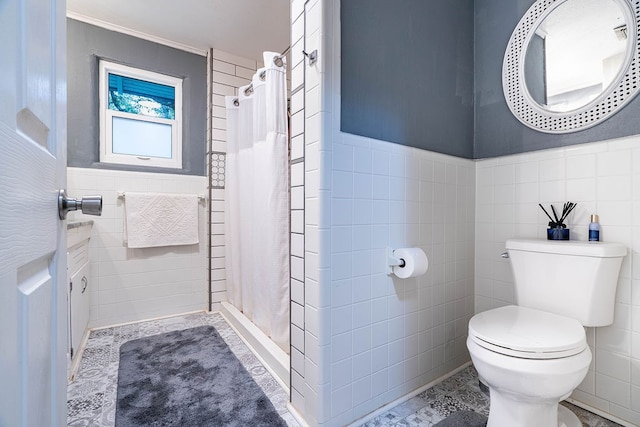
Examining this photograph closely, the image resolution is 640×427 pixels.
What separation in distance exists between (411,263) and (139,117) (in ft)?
7.91

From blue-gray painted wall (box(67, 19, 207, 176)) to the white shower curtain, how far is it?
1.41ft

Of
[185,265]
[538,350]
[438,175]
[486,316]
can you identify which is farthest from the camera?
[185,265]

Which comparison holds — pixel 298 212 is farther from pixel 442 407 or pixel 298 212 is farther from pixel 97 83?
pixel 97 83

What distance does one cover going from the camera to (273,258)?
1786 mm

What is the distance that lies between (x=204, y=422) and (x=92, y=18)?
9.12 ft

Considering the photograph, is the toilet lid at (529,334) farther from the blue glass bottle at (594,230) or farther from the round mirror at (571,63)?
the round mirror at (571,63)

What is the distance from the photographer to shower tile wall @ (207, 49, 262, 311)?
258 cm

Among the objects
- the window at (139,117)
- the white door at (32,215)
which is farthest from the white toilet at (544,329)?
the window at (139,117)

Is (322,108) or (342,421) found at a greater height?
(322,108)

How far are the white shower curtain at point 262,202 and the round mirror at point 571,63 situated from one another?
1.31 meters

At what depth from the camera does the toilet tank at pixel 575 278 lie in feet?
3.94

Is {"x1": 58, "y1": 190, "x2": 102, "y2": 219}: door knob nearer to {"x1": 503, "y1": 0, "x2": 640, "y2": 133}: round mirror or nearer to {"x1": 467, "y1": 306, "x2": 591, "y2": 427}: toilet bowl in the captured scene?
{"x1": 467, "y1": 306, "x2": 591, "y2": 427}: toilet bowl

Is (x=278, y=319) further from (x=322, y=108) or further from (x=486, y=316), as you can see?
(x=322, y=108)

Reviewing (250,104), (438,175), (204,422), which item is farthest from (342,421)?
(250,104)
